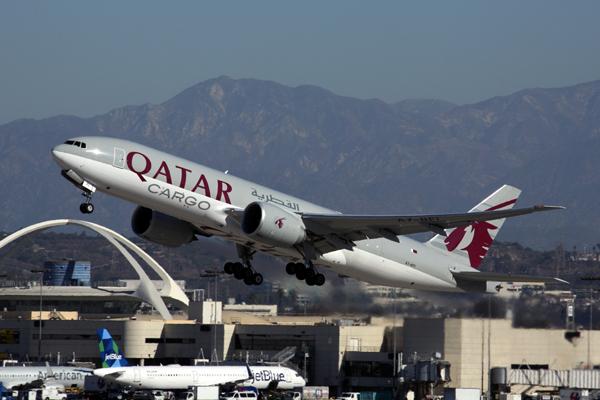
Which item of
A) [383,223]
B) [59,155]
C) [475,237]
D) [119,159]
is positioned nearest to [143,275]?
[475,237]

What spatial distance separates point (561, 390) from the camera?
70.2 metres

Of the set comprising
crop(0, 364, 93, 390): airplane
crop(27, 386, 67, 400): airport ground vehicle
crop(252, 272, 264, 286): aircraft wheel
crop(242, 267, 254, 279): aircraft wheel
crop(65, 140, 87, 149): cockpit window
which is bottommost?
crop(27, 386, 67, 400): airport ground vehicle

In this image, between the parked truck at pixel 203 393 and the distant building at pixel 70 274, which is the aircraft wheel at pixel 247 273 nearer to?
the parked truck at pixel 203 393

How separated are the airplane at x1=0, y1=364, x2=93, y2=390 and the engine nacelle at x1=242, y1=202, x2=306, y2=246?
3109 cm

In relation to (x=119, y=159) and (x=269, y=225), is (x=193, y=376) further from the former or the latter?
(x=119, y=159)

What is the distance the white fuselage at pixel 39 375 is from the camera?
81688 millimetres

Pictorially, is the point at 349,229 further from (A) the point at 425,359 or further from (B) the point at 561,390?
(A) the point at 425,359

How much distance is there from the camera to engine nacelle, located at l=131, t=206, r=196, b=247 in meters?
58.6

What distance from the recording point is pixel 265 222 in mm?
54281

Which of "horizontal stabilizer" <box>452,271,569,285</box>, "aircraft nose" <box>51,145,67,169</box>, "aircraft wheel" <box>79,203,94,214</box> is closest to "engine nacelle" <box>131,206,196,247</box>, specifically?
"aircraft wheel" <box>79,203,94,214</box>

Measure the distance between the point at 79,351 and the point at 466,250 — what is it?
157ft

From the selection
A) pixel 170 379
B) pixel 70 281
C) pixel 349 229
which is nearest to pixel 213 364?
pixel 170 379

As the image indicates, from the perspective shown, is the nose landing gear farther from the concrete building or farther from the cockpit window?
the concrete building

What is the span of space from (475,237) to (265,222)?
15.5 metres
